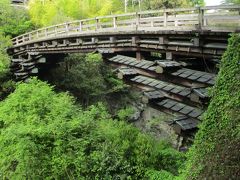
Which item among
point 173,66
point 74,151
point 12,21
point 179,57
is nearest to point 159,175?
point 74,151

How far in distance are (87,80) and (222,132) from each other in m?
16.4

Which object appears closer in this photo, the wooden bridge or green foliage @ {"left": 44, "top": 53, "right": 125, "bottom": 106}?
the wooden bridge

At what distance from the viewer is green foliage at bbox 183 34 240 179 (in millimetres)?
5284

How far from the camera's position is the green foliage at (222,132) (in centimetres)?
528

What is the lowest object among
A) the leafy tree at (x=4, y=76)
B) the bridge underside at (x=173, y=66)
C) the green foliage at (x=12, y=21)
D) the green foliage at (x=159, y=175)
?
the green foliage at (x=159, y=175)

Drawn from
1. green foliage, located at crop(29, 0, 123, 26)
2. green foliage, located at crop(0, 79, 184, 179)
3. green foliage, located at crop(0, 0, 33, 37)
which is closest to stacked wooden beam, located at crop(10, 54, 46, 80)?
green foliage, located at crop(0, 0, 33, 37)

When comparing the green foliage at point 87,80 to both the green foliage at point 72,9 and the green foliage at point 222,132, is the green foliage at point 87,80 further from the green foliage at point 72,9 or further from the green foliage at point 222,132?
the green foliage at point 222,132

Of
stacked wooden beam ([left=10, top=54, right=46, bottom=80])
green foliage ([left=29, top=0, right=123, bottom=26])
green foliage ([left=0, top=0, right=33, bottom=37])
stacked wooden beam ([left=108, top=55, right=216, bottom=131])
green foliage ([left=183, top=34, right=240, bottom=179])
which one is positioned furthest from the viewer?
green foliage ([left=29, top=0, right=123, bottom=26])

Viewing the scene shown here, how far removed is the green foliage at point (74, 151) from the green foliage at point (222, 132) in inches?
114

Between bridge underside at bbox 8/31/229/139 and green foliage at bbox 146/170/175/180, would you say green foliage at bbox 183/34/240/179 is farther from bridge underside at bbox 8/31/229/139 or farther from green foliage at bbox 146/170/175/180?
green foliage at bbox 146/170/175/180

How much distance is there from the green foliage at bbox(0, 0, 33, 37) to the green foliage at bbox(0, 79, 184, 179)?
20664 millimetres

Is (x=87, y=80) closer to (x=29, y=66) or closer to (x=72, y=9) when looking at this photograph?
(x=29, y=66)

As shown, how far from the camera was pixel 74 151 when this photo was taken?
888cm

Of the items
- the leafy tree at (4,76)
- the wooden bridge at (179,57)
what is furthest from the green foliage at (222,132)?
the leafy tree at (4,76)
